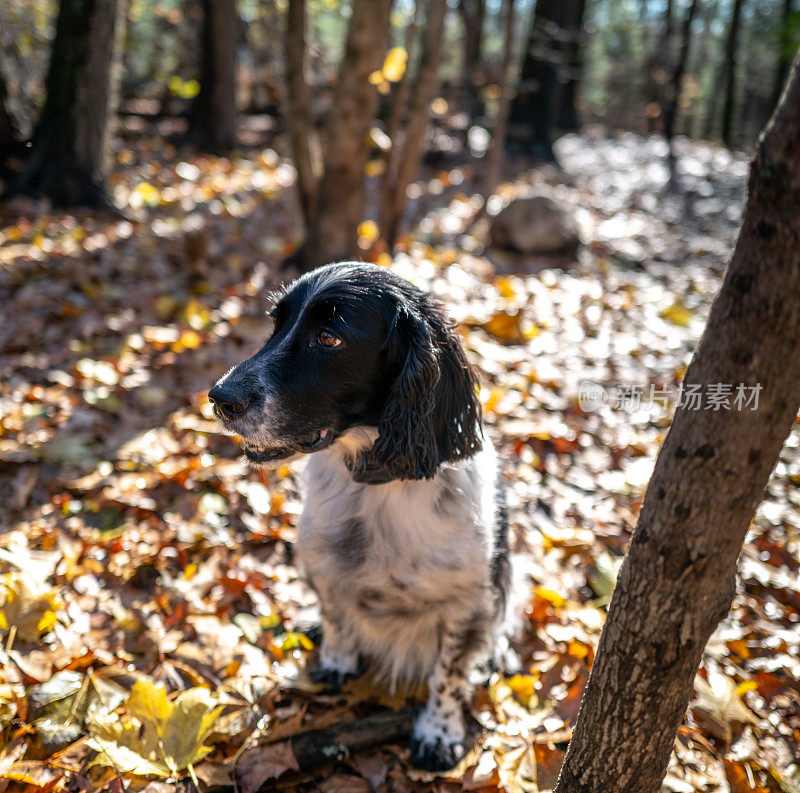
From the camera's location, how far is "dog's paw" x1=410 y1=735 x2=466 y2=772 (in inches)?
105

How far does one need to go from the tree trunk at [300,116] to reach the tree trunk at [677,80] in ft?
36.2

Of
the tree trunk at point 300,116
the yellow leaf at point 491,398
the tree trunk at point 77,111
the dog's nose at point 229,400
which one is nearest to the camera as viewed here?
the dog's nose at point 229,400

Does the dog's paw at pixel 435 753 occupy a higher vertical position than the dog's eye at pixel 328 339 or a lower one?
lower

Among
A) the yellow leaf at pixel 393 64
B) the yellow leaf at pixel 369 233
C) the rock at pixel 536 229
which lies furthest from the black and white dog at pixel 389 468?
the rock at pixel 536 229

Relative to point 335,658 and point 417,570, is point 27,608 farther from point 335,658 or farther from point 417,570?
point 417,570

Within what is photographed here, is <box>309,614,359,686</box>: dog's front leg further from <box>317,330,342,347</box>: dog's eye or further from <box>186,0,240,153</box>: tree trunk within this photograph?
<box>186,0,240,153</box>: tree trunk

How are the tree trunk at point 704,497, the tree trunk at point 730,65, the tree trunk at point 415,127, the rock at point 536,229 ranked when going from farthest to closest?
the tree trunk at point 730,65, the rock at point 536,229, the tree trunk at point 415,127, the tree trunk at point 704,497

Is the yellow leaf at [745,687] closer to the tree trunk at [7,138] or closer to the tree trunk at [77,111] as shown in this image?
the tree trunk at [77,111]

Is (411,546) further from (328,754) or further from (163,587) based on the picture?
(163,587)

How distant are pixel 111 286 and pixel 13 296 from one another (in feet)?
2.69

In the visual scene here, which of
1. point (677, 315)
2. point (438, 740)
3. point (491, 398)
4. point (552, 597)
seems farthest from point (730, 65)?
point (438, 740)

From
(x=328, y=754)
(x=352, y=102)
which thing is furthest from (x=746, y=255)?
→ (x=352, y=102)

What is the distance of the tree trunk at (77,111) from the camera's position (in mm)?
6953

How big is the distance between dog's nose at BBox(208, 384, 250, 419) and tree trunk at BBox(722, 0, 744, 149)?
2056 cm
